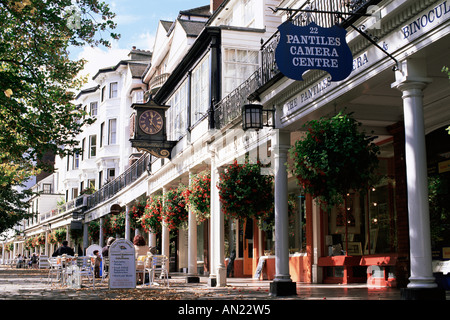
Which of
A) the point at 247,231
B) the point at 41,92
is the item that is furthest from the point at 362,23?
the point at 247,231

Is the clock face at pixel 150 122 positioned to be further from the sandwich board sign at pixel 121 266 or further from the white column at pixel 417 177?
the white column at pixel 417 177

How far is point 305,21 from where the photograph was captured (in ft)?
37.8

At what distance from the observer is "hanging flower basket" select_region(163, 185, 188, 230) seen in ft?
67.6

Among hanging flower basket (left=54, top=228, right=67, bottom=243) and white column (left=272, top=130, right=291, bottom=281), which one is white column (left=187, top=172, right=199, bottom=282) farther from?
hanging flower basket (left=54, top=228, right=67, bottom=243)

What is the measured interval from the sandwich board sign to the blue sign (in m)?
7.48

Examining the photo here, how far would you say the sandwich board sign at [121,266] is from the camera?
1463 centimetres

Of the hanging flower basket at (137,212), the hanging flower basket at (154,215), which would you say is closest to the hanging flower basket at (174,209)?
the hanging flower basket at (154,215)

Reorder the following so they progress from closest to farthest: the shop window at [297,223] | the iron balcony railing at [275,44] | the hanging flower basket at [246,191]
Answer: the iron balcony railing at [275,44] < the hanging flower basket at [246,191] < the shop window at [297,223]

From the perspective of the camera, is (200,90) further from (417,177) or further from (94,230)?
(94,230)

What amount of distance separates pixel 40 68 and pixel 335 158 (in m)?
10.4

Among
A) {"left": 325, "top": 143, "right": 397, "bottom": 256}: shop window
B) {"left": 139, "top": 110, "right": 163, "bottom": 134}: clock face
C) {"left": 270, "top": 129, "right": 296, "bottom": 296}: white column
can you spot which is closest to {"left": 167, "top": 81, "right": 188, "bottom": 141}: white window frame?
{"left": 139, "top": 110, "right": 163, "bottom": 134}: clock face

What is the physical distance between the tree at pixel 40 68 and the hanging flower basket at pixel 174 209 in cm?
412

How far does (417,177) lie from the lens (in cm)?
823
